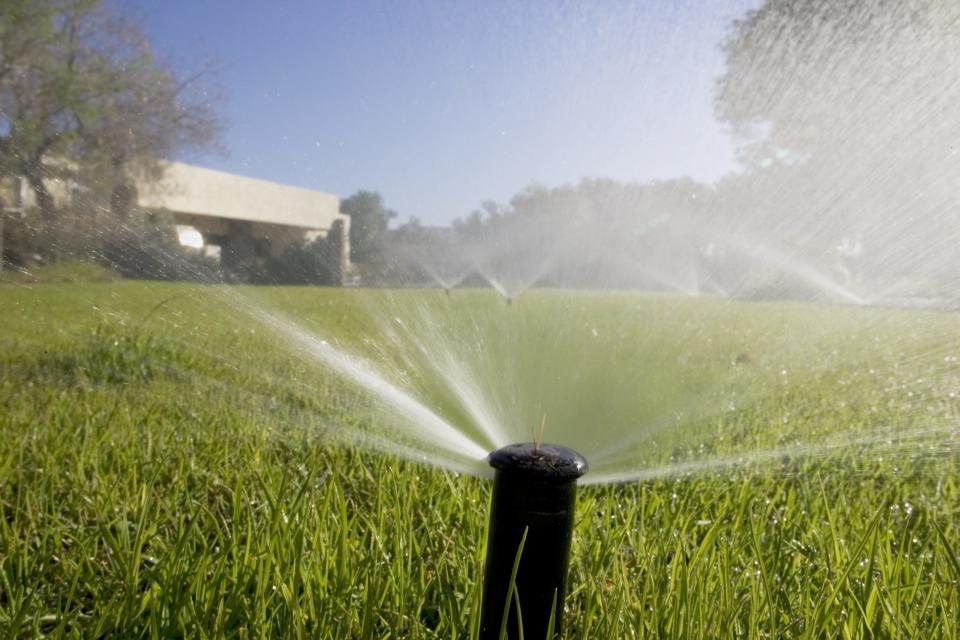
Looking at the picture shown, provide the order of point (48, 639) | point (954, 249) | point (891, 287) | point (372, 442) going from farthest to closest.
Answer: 1. point (891, 287)
2. point (954, 249)
3. point (372, 442)
4. point (48, 639)

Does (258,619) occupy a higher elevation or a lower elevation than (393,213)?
lower

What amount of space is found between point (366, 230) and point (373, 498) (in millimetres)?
1821

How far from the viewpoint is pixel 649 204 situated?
308 centimetres

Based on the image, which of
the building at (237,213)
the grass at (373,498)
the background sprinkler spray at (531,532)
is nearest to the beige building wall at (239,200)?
the building at (237,213)

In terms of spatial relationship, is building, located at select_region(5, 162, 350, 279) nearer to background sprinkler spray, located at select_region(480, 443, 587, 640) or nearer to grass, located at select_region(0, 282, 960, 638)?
grass, located at select_region(0, 282, 960, 638)

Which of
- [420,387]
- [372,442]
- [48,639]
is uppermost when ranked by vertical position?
[420,387]

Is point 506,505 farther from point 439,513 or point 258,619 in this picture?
point 439,513

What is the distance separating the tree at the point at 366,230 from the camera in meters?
2.91

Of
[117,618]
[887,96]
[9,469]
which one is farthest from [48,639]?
[887,96]

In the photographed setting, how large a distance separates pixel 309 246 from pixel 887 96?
2705mm

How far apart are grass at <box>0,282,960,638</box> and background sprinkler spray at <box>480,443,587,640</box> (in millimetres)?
172

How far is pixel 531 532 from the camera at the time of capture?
2.70 ft

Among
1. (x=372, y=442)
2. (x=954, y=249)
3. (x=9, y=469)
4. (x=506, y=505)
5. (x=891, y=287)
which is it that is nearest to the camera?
(x=506, y=505)

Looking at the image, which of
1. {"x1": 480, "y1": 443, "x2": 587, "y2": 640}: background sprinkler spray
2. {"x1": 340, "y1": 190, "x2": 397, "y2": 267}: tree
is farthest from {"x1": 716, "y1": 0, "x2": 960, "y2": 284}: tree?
{"x1": 480, "y1": 443, "x2": 587, "y2": 640}: background sprinkler spray
